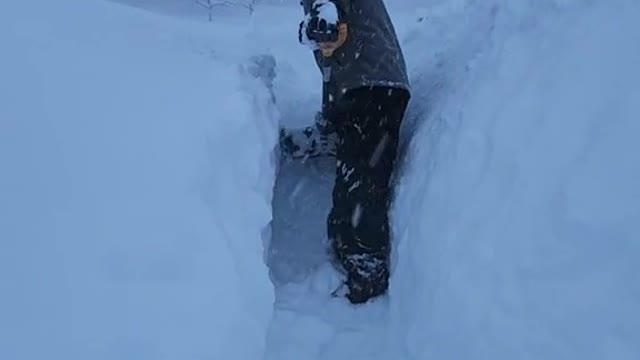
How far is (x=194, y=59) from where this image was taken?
10.2 feet

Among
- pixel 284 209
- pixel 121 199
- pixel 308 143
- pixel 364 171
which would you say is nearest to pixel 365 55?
pixel 364 171

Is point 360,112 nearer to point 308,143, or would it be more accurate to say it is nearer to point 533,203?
point 308,143

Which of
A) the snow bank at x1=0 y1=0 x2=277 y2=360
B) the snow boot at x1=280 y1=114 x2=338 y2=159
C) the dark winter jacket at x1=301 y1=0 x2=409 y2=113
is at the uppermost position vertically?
the dark winter jacket at x1=301 y1=0 x2=409 y2=113

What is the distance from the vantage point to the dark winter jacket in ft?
9.57

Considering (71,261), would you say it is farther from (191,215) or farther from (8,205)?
(191,215)

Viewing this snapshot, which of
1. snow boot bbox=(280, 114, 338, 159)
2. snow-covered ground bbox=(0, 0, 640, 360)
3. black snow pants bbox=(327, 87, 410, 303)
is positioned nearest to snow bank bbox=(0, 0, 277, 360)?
snow-covered ground bbox=(0, 0, 640, 360)

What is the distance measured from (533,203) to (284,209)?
1401 millimetres

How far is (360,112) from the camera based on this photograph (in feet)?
9.68

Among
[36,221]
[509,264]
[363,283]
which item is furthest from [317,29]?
[36,221]

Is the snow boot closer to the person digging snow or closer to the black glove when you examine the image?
the person digging snow

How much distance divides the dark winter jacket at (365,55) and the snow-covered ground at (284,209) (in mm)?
249

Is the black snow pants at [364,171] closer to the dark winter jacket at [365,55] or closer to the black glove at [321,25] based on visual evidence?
the dark winter jacket at [365,55]

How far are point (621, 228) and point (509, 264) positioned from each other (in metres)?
0.36

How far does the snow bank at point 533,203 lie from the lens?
174cm
